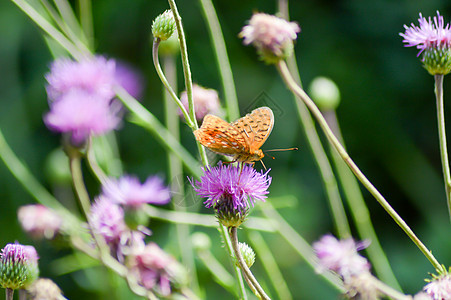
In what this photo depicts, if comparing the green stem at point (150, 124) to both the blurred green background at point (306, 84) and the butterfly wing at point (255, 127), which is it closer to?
the butterfly wing at point (255, 127)

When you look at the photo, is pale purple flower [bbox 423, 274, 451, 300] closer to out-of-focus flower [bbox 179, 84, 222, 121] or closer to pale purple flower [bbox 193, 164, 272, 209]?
pale purple flower [bbox 193, 164, 272, 209]

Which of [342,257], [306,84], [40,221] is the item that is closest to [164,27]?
[342,257]

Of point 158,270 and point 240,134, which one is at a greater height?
point 240,134

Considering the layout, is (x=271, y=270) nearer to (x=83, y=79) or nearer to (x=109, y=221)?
(x=109, y=221)

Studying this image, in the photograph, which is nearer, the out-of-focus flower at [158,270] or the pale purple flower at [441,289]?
the pale purple flower at [441,289]

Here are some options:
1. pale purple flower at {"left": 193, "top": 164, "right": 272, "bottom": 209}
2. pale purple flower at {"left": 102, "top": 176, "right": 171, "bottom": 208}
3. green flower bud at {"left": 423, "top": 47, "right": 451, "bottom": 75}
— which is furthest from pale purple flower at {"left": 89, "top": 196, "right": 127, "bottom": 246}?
green flower bud at {"left": 423, "top": 47, "right": 451, "bottom": 75}

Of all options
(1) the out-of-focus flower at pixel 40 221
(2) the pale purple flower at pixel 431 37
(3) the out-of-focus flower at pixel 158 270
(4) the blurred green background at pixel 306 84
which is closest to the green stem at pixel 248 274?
(3) the out-of-focus flower at pixel 158 270

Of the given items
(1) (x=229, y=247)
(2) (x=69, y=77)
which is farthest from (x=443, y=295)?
(2) (x=69, y=77)
